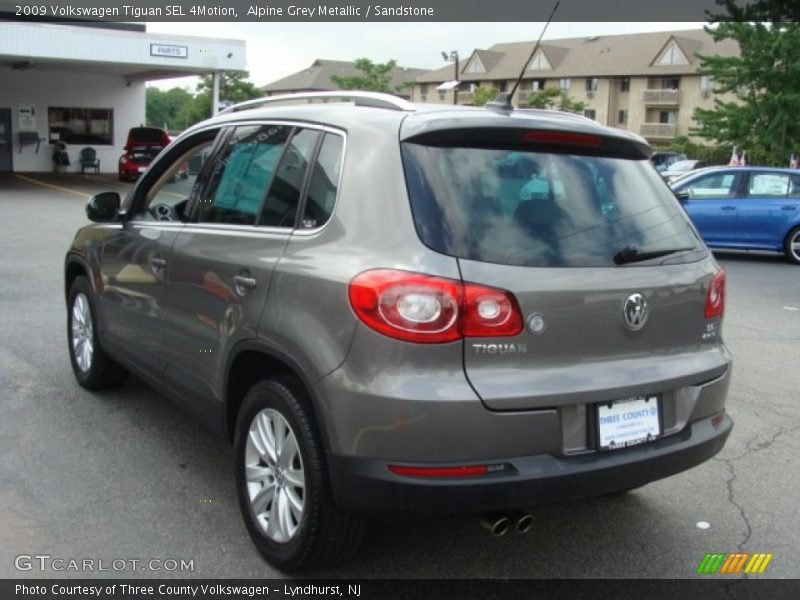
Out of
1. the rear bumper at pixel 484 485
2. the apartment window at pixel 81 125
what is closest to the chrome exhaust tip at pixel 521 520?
the rear bumper at pixel 484 485

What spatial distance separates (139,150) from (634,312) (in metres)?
26.4

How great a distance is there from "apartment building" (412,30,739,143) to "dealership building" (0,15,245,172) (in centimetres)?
3954

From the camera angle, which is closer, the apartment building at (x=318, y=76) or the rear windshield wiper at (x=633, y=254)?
the rear windshield wiper at (x=633, y=254)

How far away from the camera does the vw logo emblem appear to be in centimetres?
310

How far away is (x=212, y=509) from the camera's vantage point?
388 cm

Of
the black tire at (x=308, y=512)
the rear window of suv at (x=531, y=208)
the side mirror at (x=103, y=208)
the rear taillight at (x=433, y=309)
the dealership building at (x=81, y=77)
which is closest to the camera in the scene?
the rear taillight at (x=433, y=309)

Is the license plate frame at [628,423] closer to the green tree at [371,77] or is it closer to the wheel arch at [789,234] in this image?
the wheel arch at [789,234]

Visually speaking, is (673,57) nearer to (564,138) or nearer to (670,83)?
(670,83)

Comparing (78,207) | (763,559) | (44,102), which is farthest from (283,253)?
(44,102)

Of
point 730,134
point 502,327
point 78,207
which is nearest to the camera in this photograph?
point 502,327

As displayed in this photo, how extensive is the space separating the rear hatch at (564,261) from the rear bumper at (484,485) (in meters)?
0.22

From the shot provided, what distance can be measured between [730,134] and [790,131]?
8.24ft

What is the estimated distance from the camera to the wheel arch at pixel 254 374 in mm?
3043

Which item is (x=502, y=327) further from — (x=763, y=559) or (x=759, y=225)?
(x=759, y=225)
